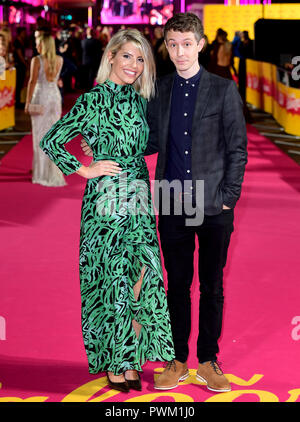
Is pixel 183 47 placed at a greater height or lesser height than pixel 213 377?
greater

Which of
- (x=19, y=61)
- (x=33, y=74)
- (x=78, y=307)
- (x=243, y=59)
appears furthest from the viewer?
(x=19, y=61)

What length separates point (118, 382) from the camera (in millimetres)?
3775

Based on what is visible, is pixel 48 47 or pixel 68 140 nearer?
pixel 68 140

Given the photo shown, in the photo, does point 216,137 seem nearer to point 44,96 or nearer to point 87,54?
point 44,96

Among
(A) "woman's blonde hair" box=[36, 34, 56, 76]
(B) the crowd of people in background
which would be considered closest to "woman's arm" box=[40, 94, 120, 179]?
(B) the crowd of people in background

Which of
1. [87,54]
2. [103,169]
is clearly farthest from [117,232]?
[87,54]

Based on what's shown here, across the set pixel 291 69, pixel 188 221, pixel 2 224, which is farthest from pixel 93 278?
pixel 291 69

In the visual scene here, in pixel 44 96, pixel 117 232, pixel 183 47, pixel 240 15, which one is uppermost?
pixel 240 15

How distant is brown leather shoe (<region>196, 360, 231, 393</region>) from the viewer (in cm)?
378

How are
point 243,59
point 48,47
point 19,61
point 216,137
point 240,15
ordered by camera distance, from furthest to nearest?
1. point 240,15
2. point 19,61
3. point 243,59
4. point 48,47
5. point 216,137

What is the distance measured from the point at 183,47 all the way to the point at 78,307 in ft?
7.14

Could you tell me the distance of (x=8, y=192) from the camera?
9000 millimetres

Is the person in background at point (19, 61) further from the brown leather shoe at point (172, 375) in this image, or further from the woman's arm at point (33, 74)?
the brown leather shoe at point (172, 375)

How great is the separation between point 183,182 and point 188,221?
18cm
